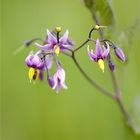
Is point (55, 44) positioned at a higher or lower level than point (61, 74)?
higher

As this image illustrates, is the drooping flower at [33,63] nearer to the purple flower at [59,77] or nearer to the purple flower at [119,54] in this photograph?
the purple flower at [59,77]

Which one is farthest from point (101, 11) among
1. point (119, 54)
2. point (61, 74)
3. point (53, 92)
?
point (53, 92)

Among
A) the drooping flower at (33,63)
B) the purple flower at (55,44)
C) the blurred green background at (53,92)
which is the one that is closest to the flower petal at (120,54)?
the purple flower at (55,44)

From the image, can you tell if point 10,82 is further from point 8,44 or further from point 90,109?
point 90,109

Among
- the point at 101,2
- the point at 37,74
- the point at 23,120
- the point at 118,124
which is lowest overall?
the point at 118,124

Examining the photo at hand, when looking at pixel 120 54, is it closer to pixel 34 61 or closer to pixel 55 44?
pixel 55 44

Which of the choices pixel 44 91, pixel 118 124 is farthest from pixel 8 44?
pixel 118 124

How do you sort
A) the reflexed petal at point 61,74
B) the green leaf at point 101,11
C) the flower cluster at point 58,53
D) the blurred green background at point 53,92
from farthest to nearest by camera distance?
the blurred green background at point 53,92 → the green leaf at point 101,11 → the reflexed petal at point 61,74 → the flower cluster at point 58,53
